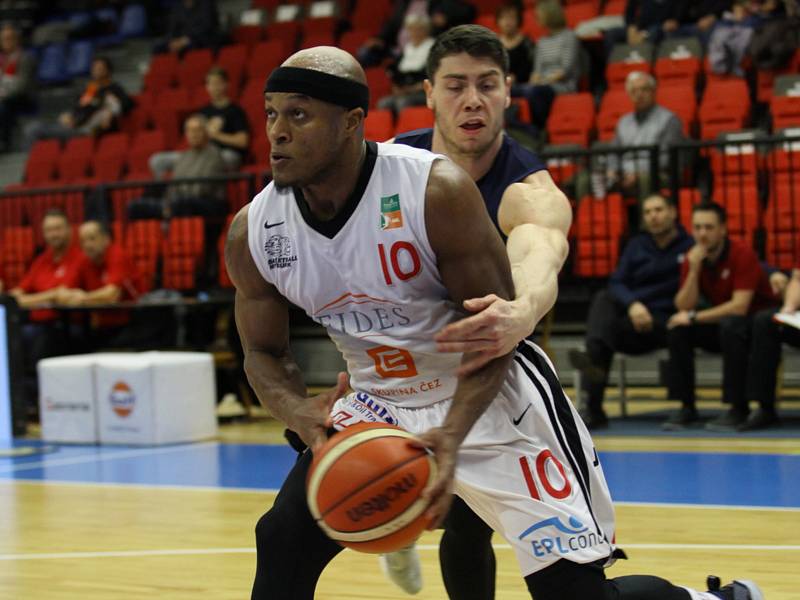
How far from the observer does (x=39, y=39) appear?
17875mm

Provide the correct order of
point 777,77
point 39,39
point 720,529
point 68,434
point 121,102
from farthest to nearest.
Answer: point 39,39 → point 121,102 → point 777,77 → point 68,434 → point 720,529

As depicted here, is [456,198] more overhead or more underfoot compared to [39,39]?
more underfoot

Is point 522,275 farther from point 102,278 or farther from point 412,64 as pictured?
point 412,64

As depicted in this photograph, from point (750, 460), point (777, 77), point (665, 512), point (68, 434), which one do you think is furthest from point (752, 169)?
point (68, 434)

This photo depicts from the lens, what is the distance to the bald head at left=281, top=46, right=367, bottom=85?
9.34ft

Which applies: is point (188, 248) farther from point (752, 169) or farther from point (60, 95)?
point (60, 95)

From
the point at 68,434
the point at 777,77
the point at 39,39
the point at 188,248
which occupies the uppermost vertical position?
the point at 39,39

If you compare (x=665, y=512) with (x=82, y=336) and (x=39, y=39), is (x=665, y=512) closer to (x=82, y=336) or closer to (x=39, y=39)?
(x=82, y=336)

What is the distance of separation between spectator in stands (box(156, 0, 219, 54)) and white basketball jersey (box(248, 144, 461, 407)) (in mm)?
12371

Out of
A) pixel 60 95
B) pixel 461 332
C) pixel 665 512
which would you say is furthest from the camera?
pixel 60 95

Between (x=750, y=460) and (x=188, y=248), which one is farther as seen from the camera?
(x=188, y=248)

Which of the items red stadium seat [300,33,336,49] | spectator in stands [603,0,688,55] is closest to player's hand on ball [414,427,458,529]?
spectator in stands [603,0,688,55]

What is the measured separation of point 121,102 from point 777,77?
7.46 metres

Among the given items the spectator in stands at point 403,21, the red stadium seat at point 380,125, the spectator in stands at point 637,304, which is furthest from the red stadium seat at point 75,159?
the spectator in stands at point 637,304
